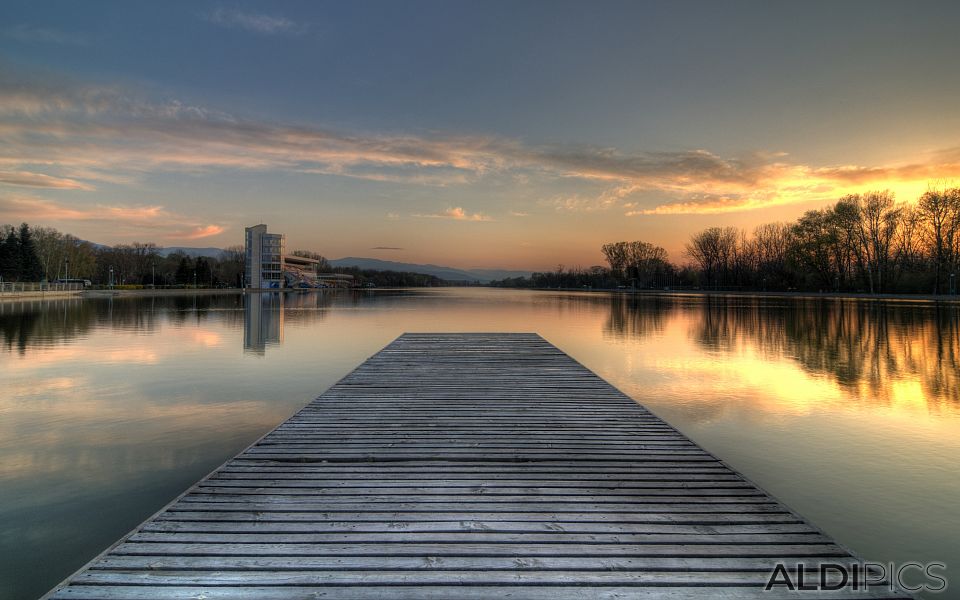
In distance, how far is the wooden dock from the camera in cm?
300

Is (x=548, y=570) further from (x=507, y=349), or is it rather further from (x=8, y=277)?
(x=8, y=277)

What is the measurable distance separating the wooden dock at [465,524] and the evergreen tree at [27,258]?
77828mm

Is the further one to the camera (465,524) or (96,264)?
(96,264)

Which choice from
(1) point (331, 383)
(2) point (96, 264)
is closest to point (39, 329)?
(1) point (331, 383)

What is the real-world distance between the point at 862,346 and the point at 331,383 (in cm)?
1698

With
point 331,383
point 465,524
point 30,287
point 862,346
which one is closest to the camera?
point 465,524

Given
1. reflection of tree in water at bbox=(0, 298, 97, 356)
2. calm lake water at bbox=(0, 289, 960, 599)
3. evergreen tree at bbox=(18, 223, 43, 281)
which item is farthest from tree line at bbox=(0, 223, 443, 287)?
calm lake water at bbox=(0, 289, 960, 599)

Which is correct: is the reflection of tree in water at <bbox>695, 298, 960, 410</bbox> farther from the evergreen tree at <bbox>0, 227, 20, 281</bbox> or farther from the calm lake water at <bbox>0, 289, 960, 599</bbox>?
the evergreen tree at <bbox>0, 227, 20, 281</bbox>

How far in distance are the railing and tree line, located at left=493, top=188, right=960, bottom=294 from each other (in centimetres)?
8954

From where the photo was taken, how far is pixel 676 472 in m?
4.81

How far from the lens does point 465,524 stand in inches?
144

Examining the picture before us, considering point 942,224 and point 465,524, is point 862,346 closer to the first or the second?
point 465,524

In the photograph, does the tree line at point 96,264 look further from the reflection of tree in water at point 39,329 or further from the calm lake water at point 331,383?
the calm lake water at point 331,383

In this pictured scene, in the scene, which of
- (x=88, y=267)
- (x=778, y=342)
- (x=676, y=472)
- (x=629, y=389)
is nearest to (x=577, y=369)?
(x=629, y=389)
